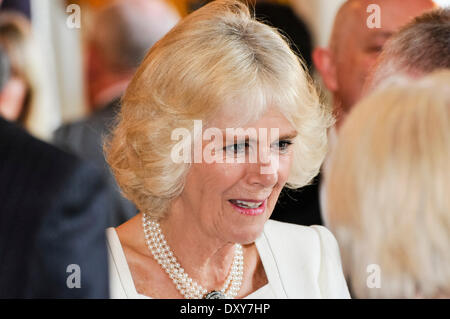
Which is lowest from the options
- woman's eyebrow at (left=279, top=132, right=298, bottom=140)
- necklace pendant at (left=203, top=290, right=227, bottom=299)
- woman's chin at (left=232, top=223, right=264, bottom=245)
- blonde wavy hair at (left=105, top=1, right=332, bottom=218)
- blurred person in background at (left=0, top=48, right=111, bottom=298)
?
necklace pendant at (left=203, top=290, right=227, bottom=299)

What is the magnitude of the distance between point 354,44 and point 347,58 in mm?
49

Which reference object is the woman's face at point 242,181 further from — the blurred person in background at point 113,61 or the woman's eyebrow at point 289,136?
the blurred person in background at point 113,61

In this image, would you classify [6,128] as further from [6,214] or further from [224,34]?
[224,34]

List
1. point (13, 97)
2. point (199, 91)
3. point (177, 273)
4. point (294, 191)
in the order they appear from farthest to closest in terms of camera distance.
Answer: point (13, 97) → point (294, 191) → point (177, 273) → point (199, 91)

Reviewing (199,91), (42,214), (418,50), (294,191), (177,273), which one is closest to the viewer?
(42,214)

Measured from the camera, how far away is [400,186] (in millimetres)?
1251

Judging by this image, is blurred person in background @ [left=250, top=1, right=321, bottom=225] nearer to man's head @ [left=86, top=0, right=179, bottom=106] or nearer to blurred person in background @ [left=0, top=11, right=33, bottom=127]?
man's head @ [left=86, top=0, right=179, bottom=106]

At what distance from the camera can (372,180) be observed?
1.27m

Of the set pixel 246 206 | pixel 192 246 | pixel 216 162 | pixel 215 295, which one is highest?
pixel 216 162

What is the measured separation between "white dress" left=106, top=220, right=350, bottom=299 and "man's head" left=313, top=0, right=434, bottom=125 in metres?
0.43

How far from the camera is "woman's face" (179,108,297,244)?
1.65 meters

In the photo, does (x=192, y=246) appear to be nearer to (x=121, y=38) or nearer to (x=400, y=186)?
(x=400, y=186)

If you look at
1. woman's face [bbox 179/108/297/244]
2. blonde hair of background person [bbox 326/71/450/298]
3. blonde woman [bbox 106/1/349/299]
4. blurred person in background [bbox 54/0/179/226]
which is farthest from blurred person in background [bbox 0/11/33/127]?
blonde hair of background person [bbox 326/71/450/298]

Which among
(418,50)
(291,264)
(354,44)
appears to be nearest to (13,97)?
(354,44)
